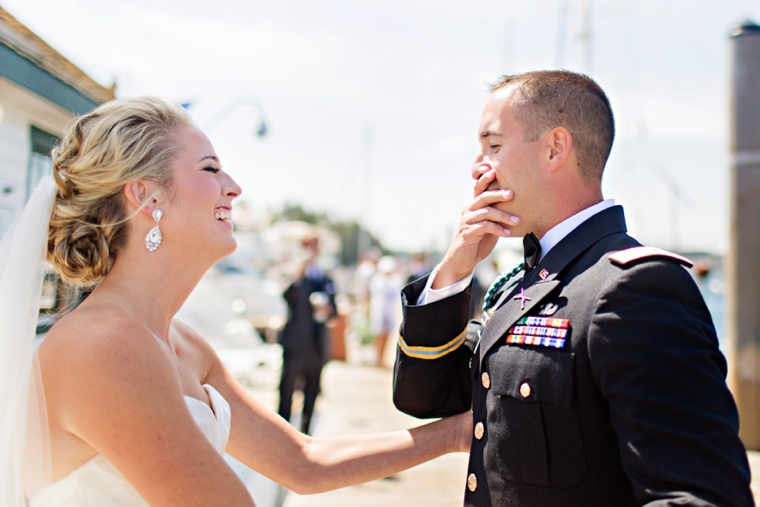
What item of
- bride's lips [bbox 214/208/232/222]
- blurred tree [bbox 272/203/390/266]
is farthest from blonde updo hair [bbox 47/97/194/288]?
blurred tree [bbox 272/203/390/266]

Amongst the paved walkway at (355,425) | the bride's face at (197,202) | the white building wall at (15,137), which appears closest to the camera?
the bride's face at (197,202)

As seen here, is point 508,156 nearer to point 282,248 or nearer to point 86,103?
point 86,103

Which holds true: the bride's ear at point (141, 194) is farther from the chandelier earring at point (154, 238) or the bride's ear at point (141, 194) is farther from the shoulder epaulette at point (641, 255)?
the shoulder epaulette at point (641, 255)

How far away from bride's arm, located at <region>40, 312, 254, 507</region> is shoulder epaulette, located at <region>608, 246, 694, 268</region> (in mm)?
1153

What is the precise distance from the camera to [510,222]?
5.90 ft

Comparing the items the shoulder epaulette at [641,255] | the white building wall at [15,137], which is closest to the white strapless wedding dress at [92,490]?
the white building wall at [15,137]

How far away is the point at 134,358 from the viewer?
1.59 meters

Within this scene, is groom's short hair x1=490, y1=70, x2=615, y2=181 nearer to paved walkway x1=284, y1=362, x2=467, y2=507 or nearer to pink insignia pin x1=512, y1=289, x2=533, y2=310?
pink insignia pin x1=512, y1=289, x2=533, y2=310

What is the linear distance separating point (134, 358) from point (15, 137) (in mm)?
1450

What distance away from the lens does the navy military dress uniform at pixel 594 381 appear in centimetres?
128

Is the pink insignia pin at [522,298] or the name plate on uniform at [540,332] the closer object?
the name plate on uniform at [540,332]

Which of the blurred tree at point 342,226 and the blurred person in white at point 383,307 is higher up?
the blurred person in white at point 383,307

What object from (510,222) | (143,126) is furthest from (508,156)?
(143,126)

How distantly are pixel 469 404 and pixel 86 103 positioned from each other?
234cm
